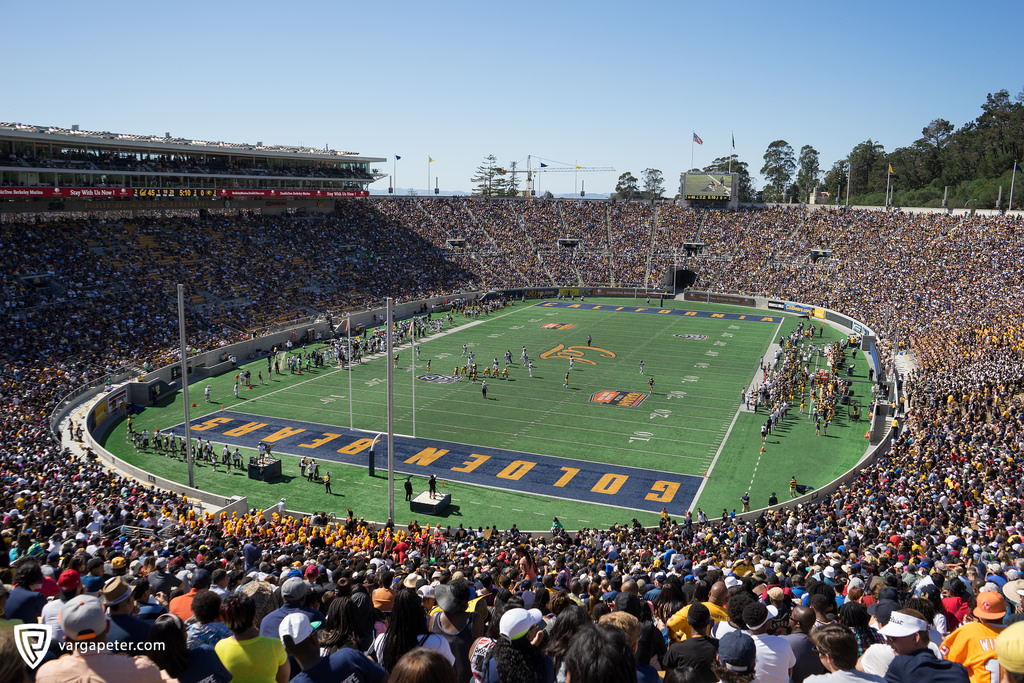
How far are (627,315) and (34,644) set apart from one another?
191 ft

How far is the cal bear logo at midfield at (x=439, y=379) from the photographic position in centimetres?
4025

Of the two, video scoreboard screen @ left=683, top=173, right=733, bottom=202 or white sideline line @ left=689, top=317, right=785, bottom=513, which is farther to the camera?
video scoreboard screen @ left=683, top=173, right=733, bottom=202

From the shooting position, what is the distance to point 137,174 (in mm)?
52594

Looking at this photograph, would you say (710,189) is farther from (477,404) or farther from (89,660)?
(89,660)

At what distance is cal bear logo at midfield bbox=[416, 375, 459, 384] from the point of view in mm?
40250

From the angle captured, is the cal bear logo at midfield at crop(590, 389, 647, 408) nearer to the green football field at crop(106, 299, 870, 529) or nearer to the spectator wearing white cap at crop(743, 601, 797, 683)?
the green football field at crop(106, 299, 870, 529)

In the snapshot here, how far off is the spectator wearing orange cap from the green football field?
56.6ft

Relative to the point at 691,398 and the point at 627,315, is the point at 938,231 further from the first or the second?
the point at 691,398

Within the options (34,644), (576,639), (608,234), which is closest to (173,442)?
(34,644)

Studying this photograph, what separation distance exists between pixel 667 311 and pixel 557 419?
1293 inches

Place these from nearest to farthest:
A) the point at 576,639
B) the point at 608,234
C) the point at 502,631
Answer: the point at 576,639
the point at 502,631
the point at 608,234

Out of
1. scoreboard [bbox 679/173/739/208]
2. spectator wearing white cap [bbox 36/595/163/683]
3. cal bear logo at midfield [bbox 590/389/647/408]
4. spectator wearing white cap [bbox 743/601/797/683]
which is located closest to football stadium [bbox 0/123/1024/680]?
cal bear logo at midfield [bbox 590/389/647/408]

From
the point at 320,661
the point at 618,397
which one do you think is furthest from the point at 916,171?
the point at 320,661

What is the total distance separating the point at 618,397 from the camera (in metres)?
37.2
